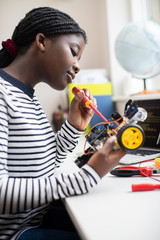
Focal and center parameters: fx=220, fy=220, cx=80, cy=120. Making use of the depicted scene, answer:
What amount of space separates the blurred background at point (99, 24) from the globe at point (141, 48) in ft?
1.08

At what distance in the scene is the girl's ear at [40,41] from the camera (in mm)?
606

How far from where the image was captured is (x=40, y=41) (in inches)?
24.2

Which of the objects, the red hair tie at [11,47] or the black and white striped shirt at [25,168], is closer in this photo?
the black and white striped shirt at [25,168]

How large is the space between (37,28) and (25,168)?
1.26 feet

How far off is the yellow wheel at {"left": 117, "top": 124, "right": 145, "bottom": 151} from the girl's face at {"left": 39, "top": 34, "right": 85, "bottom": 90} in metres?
0.27

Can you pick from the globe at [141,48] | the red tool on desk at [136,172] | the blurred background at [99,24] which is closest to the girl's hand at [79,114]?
the red tool on desk at [136,172]

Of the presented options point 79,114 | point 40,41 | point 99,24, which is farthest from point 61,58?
point 99,24

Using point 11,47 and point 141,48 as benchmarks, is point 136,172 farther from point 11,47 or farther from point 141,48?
point 141,48

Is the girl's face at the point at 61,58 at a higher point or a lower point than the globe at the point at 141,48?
lower

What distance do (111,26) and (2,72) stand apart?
1259mm

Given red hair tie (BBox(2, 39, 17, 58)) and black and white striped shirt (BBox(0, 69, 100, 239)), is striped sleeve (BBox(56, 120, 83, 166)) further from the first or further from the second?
red hair tie (BBox(2, 39, 17, 58))

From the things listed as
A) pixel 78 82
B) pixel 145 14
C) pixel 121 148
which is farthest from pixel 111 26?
pixel 121 148

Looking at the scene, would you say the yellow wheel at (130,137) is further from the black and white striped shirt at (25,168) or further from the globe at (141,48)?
the globe at (141,48)

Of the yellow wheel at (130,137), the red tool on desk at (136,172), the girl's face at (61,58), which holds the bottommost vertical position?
the red tool on desk at (136,172)
